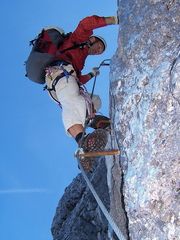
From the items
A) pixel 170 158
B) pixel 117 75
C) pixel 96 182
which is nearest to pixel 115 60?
pixel 117 75

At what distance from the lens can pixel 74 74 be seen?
716 centimetres

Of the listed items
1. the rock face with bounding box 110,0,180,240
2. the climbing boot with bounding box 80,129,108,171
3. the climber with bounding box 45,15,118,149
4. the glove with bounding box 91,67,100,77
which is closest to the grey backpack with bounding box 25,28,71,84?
the climber with bounding box 45,15,118,149

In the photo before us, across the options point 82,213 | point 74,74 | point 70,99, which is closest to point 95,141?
point 70,99

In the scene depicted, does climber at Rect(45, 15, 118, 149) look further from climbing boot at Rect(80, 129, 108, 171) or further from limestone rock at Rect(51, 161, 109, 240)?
limestone rock at Rect(51, 161, 109, 240)

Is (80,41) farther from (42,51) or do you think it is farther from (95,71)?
(95,71)

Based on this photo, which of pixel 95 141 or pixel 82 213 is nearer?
pixel 95 141

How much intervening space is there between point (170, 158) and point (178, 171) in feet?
0.52

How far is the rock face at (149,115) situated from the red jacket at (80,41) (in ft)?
3.65

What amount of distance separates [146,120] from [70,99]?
8.03ft

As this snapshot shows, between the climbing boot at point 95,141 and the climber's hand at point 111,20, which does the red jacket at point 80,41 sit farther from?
the climbing boot at point 95,141

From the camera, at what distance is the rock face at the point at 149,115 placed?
4.08 metres

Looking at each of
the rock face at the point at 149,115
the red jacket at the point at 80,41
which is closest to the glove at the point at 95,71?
the red jacket at the point at 80,41

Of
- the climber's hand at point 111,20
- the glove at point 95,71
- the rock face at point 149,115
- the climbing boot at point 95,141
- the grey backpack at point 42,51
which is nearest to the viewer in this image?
the rock face at point 149,115

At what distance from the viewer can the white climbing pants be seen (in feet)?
21.7
